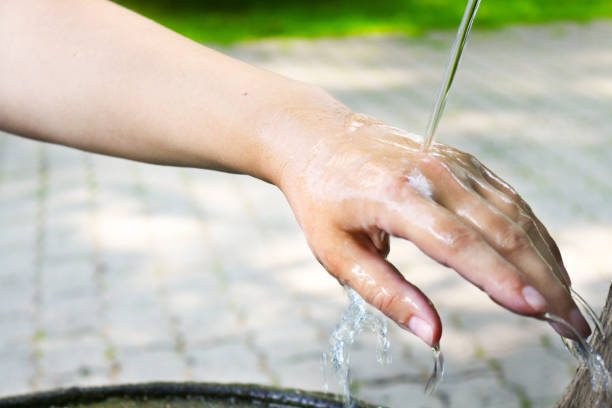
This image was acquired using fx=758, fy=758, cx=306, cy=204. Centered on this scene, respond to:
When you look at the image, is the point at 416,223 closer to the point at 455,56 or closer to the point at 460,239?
the point at 460,239

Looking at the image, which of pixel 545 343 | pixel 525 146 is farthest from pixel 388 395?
pixel 525 146

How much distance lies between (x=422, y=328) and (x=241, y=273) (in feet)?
9.16

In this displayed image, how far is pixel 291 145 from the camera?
4.03ft

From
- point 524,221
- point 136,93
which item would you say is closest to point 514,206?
point 524,221

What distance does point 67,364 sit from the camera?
3115mm

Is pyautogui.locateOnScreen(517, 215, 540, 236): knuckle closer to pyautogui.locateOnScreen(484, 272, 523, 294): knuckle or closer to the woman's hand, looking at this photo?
the woman's hand

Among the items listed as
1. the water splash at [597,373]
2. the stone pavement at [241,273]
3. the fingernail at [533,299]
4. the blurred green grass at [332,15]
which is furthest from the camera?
the blurred green grass at [332,15]

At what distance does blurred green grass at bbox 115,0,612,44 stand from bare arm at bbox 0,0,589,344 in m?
6.50

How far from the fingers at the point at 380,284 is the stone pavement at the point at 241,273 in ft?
6.19

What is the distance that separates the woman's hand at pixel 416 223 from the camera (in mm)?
962

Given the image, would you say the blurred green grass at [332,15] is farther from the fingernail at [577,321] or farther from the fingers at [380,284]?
the fingernail at [577,321]

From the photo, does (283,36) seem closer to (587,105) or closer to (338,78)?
(338,78)

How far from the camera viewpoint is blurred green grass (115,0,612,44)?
27.5 feet

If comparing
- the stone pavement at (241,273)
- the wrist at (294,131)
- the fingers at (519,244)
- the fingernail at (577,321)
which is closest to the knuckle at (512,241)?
the fingers at (519,244)
